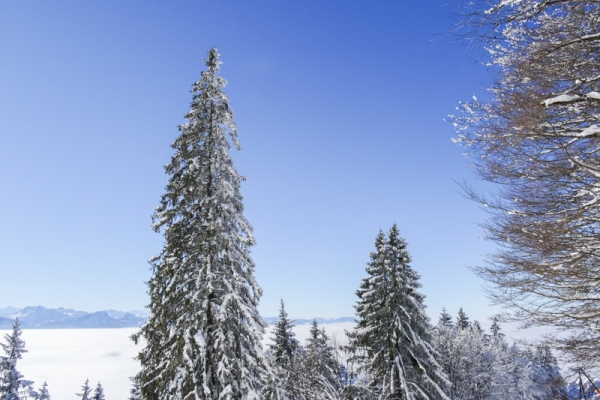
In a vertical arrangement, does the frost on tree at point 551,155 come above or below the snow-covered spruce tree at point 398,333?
above

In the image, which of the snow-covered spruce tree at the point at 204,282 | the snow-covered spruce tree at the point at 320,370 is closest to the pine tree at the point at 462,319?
the snow-covered spruce tree at the point at 320,370

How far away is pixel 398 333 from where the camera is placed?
16.9 meters

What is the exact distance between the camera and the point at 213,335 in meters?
10.4

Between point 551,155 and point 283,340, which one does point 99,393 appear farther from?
point 551,155

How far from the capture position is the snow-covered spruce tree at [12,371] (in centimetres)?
2742

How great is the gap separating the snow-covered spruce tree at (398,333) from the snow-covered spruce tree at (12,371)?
27.8 meters

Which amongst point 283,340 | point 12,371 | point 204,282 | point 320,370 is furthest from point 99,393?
point 204,282

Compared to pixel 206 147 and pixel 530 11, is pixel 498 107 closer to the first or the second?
pixel 530 11

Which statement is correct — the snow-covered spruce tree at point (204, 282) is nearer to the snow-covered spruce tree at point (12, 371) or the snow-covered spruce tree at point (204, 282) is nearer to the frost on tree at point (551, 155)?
the frost on tree at point (551, 155)

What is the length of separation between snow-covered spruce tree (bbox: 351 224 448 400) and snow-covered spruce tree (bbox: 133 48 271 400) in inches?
296

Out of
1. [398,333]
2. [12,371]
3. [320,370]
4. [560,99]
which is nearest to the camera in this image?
[560,99]

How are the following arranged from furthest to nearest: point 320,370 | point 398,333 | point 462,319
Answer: point 462,319 → point 398,333 → point 320,370

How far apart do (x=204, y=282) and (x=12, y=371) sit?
28.4m

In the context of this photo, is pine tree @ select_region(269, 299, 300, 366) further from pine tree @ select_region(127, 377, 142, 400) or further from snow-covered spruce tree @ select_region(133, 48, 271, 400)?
snow-covered spruce tree @ select_region(133, 48, 271, 400)
